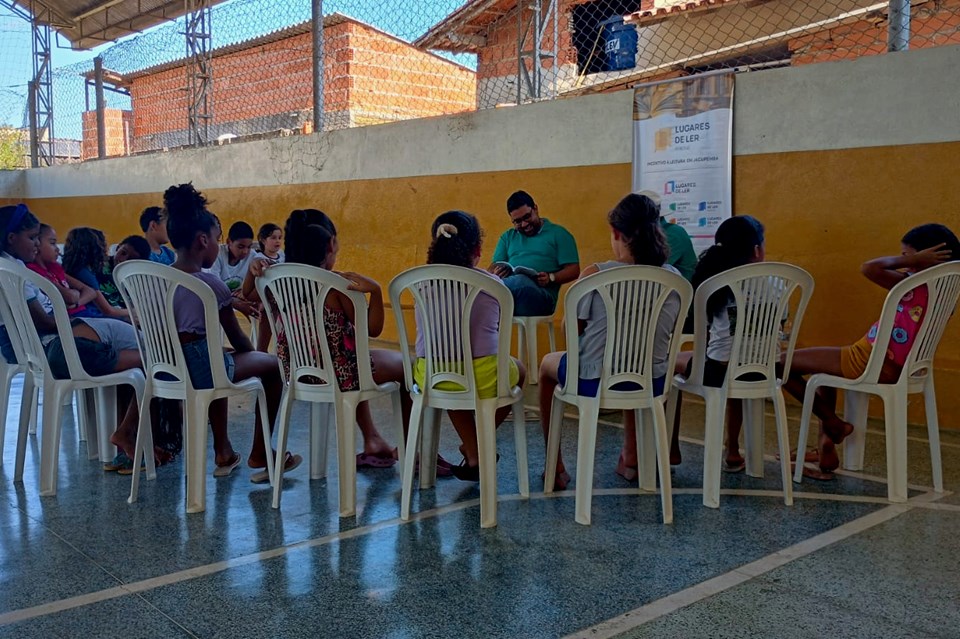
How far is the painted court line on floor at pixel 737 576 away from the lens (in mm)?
2525

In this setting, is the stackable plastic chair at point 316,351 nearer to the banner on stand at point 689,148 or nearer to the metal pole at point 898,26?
the banner on stand at point 689,148

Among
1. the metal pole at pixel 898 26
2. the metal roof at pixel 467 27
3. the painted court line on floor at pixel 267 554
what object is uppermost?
the metal roof at pixel 467 27

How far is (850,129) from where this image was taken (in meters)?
5.29

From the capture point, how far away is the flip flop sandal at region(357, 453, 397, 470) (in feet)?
14.0

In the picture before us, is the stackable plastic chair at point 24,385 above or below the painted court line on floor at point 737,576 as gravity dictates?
above

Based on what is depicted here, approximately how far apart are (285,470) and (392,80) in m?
6.28

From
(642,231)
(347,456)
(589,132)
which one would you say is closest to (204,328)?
(347,456)

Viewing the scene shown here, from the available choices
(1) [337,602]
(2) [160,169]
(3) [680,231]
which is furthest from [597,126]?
(2) [160,169]

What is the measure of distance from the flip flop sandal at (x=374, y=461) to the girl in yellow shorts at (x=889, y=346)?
80.8 inches

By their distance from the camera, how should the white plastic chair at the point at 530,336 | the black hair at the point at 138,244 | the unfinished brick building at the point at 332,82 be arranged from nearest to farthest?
the black hair at the point at 138,244 → the white plastic chair at the point at 530,336 → the unfinished brick building at the point at 332,82

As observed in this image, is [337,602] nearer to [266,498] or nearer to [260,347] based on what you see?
[266,498]

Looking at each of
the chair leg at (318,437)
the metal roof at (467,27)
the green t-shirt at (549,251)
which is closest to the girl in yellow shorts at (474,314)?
the chair leg at (318,437)

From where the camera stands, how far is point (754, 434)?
4.03 m

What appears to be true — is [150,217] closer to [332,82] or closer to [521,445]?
[521,445]
